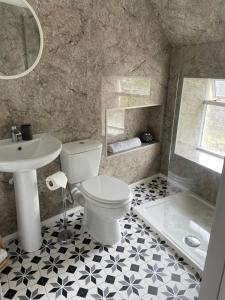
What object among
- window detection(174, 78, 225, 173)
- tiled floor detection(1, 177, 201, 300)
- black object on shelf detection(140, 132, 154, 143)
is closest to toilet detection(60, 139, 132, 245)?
tiled floor detection(1, 177, 201, 300)

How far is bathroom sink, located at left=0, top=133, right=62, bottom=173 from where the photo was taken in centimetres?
143

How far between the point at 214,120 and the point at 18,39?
2003 millimetres

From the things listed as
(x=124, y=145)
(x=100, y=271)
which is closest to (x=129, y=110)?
(x=124, y=145)

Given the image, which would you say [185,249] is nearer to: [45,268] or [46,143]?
[45,268]

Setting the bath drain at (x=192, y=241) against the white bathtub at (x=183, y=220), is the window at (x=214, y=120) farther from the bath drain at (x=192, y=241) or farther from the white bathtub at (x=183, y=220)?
the bath drain at (x=192, y=241)

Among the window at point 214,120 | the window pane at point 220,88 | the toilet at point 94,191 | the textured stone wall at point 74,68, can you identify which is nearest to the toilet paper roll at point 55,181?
the toilet at point 94,191

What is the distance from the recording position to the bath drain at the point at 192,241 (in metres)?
2.02

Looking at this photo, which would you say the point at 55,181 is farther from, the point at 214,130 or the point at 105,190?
the point at 214,130

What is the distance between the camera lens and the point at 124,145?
2.68 metres

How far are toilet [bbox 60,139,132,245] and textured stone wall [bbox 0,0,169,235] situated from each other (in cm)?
21

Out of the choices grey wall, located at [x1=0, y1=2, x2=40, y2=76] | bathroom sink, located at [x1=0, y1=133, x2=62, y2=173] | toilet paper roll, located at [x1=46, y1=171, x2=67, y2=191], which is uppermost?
grey wall, located at [x1=0, y1=2, x2=40, y2=76]

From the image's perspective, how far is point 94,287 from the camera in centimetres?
163

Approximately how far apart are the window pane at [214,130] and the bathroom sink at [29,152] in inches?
64.2

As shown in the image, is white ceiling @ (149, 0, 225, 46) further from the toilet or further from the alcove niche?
the toilet
